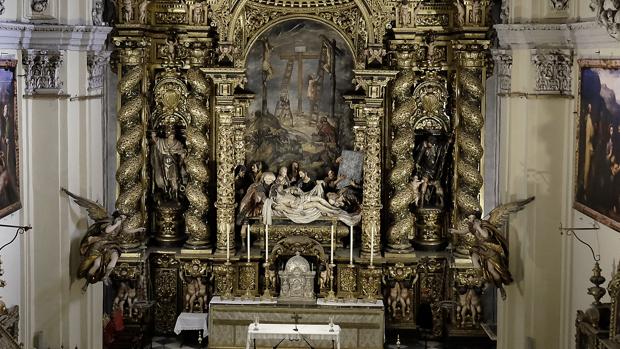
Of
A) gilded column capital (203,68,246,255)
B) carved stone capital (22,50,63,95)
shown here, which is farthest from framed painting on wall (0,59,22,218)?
gilded column capital (203,68,246,255)

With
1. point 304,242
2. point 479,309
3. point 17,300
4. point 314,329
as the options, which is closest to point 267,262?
point 304,242

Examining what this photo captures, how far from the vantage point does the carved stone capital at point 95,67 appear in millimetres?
21703

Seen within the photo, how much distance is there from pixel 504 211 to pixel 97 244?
23.4 ft

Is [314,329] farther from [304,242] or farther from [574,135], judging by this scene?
[574,135]

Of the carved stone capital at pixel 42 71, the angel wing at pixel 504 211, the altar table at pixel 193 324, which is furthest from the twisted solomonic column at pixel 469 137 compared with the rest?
the carved stone capital at pixel 42 71

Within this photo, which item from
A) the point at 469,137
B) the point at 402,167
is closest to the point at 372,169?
the point at 402,167

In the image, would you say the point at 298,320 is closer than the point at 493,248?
No

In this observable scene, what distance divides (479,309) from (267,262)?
4.42 m

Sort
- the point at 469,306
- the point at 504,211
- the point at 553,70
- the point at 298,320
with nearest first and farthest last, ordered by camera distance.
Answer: the point at 553,70 → the point at 504,211 → the point at 298,320 → the point at 469,306

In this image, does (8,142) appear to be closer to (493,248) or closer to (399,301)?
(493,248)

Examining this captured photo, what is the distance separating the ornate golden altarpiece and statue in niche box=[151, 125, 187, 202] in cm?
3

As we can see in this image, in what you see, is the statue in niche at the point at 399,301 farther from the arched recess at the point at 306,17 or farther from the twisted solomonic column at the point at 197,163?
the arched recess at the point at 306,17

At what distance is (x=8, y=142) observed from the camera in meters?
18.6

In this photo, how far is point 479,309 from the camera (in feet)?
79.4
